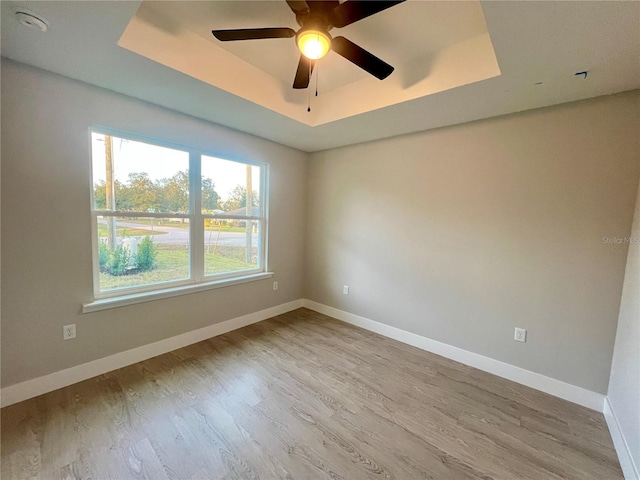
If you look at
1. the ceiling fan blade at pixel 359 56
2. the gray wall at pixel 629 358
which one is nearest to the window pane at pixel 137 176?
the ceiling fan blade at pixel 359 56

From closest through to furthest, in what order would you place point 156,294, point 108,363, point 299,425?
point 299,425 → point 108,363 → point 156,294

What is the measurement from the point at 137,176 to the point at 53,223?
722mm

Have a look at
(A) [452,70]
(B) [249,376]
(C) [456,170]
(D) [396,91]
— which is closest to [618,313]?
(C) [456,170]

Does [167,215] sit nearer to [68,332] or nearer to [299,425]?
[68,332]

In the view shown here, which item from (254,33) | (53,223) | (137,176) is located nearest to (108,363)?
(53,223)

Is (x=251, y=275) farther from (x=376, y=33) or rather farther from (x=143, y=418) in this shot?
(x=376, y=33)

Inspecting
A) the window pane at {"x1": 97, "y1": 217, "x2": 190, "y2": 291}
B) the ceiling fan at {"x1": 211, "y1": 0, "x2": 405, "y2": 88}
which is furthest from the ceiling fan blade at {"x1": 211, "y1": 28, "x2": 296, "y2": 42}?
the window pane at {"x1": 97, "y1": 217, "x2": 190, "y2": 291}

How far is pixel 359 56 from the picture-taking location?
156 cm

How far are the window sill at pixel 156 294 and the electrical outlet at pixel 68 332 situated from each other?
14cm

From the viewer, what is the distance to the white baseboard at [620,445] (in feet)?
4.56

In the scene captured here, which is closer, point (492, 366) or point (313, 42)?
point (313, 42)

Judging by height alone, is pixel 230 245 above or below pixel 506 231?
below

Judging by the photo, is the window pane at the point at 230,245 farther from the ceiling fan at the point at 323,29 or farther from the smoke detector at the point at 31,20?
the ceiling fan at the point at 323,29

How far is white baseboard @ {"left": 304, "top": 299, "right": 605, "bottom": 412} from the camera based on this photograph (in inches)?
79.7
